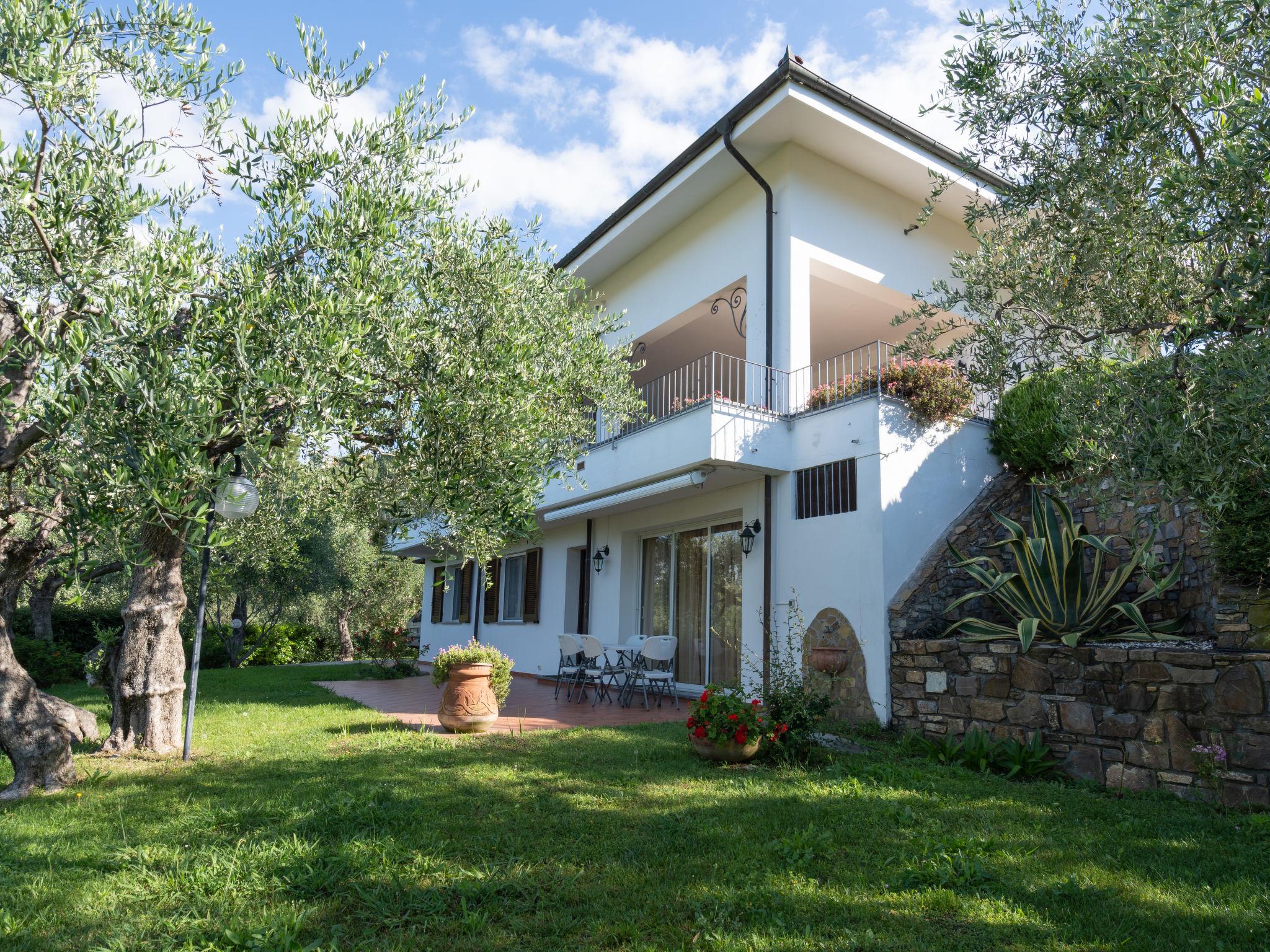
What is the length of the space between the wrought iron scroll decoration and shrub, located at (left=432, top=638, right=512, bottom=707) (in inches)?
235

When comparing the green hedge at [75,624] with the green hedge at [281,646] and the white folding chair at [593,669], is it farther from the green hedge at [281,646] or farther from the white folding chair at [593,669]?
the white folding chair at [593,669]

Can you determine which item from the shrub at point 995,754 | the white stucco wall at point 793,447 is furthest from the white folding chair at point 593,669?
the shrub at point 995,754

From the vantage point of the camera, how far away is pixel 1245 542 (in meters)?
5.66

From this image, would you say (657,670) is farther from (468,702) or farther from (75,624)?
(75,624)

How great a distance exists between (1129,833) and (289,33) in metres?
7.13

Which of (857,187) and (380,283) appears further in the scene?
(857,187)

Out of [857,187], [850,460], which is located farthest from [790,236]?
[850,460]

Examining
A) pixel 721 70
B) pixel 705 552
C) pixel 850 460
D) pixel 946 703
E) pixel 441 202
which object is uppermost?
pixel 721 70

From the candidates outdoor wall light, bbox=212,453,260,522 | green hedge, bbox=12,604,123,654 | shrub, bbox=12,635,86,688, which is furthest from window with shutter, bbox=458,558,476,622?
outdoor wall light, bbox=212,453,260,522

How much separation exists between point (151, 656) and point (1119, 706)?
7.41 metres

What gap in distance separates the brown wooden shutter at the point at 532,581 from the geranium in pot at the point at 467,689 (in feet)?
22.6

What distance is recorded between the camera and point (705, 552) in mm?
11453

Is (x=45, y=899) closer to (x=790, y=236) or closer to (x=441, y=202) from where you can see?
(x=441, y=202)

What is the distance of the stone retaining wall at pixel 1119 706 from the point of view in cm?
510
